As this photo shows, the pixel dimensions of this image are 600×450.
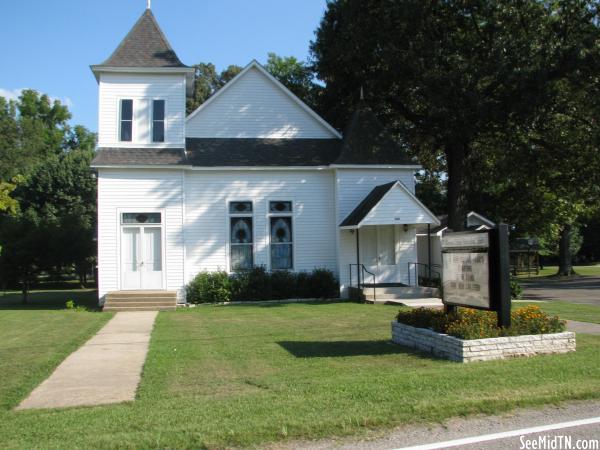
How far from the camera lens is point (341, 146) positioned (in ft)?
78.7

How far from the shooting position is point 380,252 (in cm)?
2350

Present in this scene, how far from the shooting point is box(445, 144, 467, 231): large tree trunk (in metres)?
25.8

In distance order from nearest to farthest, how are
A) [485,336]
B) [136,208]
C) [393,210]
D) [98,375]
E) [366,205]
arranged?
[98,375] → [485,336] → [393,210] → [136,208] → [366,205]

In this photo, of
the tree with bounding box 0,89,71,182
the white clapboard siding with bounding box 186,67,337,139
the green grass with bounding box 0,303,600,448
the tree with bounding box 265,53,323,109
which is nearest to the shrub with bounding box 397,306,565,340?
the green grass with bounding box 0,303,600,448

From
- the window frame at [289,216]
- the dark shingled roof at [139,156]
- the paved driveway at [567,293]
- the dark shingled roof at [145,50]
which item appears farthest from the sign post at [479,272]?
the dark shingled roof at [145,50]

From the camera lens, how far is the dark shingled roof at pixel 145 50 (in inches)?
885

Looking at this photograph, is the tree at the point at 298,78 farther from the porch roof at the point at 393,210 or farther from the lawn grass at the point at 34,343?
the lawn grass at the point at 34,343

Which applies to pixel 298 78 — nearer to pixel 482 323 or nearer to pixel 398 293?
pixel 398 293

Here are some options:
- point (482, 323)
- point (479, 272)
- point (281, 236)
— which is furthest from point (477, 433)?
point (281, 236)

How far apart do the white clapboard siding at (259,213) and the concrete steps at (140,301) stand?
150 cm

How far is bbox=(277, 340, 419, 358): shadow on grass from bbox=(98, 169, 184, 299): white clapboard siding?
35.6 ft

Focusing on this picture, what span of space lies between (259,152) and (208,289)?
18.7ft

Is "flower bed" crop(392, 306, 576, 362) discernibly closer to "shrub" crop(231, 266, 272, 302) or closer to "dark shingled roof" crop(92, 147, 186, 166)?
"shrub" crop(231, 266, 272, 302)

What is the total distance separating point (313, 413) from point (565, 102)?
21610mm
